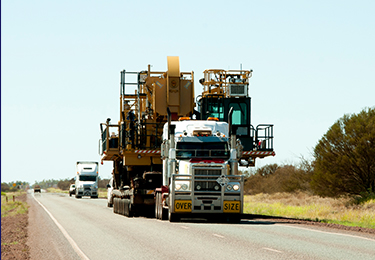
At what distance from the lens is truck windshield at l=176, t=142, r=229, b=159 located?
21.7 meters

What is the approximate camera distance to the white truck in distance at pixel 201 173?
20.5 metres

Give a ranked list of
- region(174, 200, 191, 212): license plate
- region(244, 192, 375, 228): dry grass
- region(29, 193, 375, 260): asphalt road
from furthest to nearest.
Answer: region(244, 192, 375, 228): dry grass, region(174, 200, 191, 212): license plate, region(29, 193, 375, 260): asphalt road

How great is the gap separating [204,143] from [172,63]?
20.7 feet

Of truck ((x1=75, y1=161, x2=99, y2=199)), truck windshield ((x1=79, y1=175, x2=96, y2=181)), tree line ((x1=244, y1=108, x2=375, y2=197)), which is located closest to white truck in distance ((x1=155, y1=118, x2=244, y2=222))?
tree line ((x1=244, y1=108, x2=375, y2=197))

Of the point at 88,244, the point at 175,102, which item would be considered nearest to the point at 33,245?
the point at 88,244

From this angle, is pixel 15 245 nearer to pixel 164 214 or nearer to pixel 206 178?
pixel 206 178

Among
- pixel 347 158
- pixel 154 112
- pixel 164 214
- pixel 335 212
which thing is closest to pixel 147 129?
pixel 154 112

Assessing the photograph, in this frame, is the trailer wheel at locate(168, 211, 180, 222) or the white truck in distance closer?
the white truck in distance

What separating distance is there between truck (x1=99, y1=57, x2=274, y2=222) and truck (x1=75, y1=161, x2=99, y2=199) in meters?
29.3

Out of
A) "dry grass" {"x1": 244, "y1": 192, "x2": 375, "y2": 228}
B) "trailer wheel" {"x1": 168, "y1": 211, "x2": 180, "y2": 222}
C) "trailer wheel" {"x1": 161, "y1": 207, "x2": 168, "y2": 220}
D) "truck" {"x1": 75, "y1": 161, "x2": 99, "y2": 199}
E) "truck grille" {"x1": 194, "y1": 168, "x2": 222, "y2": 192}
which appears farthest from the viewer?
"truck" {"x1": 75, "y1": 161, "x2": 99, "y2": 199}

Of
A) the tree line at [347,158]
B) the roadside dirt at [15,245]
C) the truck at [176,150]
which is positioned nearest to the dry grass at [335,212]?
the tree line at [347,158]

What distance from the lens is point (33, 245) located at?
52.7 ft

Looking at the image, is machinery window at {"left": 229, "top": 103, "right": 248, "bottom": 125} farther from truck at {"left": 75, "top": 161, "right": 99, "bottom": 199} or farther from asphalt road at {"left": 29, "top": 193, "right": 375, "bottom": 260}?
truck at {"left": 75, "top": 161, "right": 99, "bottom": 199}

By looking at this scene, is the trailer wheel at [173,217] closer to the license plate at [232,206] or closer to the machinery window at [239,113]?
the license plate at [232,206]
